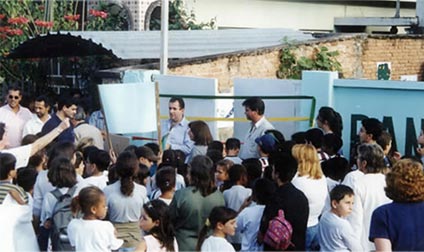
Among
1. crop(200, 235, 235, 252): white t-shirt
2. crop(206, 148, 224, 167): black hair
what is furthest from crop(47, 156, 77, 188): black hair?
crop(206, 148, 224, 167): black hair

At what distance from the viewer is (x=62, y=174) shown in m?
7.15

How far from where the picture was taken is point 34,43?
1507 cm

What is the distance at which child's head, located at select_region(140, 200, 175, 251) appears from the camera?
6.30m

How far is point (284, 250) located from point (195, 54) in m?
11.5

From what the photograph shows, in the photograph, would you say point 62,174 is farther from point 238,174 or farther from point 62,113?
point 62,113

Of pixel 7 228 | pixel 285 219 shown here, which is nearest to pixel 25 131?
pixel 7 228

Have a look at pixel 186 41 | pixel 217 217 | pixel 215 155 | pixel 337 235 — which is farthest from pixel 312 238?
pixel 186 41

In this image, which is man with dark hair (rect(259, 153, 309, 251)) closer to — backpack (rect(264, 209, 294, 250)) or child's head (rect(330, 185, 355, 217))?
backpack (rect(264, 209, 294, 250))

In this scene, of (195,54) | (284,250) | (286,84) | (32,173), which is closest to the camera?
(284,250)

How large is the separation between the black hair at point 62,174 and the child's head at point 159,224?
0.99 metres

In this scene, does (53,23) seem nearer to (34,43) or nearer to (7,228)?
(34,43)

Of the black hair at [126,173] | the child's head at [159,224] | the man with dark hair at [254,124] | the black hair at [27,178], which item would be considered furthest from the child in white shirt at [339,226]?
the man with dark hair at [254,124]

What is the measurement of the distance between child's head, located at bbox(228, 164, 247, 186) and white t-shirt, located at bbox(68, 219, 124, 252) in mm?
1424

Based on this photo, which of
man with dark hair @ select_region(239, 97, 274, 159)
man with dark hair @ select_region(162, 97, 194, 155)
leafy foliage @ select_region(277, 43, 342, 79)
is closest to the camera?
man with dark hair @ select_region(239, 97, 274, 159)
